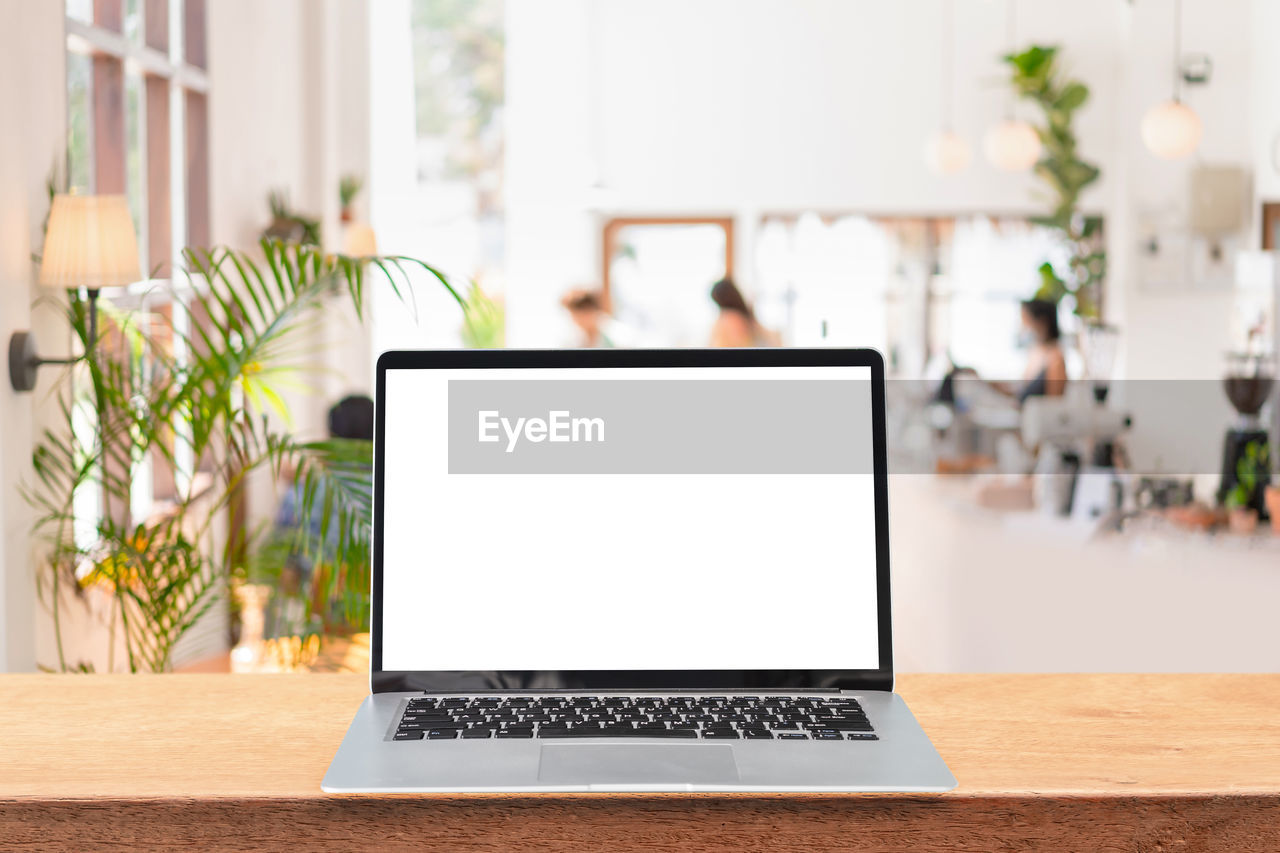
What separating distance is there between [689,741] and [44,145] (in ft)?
6.63

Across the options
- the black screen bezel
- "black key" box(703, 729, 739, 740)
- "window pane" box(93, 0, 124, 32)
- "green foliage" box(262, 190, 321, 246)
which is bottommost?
"black key" box(703, 729, 739, 740)

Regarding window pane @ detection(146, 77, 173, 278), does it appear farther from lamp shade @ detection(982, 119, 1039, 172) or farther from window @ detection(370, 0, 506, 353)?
lamp shade @ detection(982, 119, 1039, 172)

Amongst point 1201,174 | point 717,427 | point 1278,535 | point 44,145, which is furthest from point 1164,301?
point 717,427

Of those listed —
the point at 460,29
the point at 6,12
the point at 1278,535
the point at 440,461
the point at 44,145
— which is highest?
the point at 460,29

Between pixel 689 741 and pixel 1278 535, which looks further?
pixel 1278 535

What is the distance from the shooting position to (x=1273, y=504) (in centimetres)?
303

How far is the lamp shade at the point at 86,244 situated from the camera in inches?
83.1

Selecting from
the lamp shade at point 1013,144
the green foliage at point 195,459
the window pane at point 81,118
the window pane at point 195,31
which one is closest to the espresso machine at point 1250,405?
the lamp shade at point 1013,144

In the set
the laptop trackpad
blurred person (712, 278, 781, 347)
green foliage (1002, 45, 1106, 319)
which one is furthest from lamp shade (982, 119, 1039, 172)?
the laptop trackpad

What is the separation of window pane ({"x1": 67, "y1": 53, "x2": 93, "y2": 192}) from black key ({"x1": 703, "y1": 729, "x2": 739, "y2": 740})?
238 centimetres

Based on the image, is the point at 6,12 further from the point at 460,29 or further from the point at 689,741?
the point at 460,29

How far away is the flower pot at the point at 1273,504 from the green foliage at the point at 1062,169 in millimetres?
4561

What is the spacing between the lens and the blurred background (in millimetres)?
2406

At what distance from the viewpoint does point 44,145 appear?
2312mm
